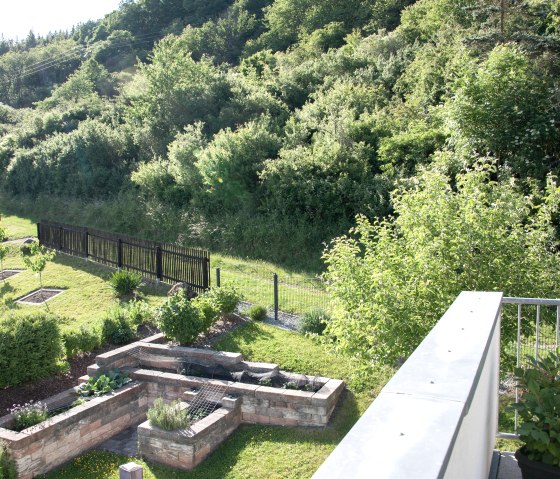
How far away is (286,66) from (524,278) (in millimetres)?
26725

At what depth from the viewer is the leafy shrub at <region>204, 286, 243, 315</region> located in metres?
13.2

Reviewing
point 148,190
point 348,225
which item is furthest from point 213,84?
point 348,225

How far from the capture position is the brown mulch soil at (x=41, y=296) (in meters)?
17.0

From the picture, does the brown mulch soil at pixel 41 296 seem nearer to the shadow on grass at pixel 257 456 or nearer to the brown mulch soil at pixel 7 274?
the brown mulch soil at pixel 7 274

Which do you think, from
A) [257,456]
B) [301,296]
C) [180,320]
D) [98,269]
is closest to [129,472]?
[257,456]

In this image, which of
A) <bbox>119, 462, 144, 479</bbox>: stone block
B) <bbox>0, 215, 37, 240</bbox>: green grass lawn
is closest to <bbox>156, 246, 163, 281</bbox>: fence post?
<bbox>119, 462, 144, 479</bbox>: stone block

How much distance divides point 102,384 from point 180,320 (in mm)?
2024

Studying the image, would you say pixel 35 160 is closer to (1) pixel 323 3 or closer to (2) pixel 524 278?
(1) pixel 323 3

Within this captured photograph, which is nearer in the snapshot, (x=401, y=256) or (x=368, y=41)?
(x=401, y=256)

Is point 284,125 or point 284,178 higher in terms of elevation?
point 284,125

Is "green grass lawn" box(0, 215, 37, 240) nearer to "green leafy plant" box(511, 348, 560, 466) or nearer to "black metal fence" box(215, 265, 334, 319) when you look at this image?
"black metal fence" box(215, 265, 334, 319)

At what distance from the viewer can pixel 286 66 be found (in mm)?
32188

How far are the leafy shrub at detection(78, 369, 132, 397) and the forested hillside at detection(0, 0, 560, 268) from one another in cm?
622

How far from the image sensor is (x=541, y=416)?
2.95m
